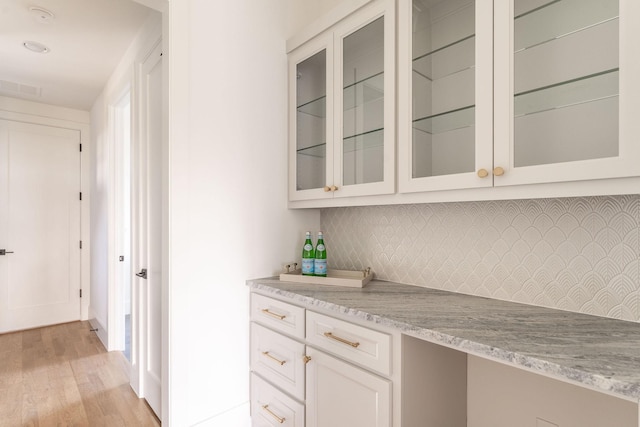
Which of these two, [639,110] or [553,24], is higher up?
[553,24]

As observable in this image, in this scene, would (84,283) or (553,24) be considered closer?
(553,24)

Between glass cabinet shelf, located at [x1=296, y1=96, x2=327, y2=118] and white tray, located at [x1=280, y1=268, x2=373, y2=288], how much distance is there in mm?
934

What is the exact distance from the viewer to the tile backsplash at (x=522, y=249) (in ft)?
4.09

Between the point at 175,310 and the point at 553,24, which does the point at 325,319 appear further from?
the point at 553,24

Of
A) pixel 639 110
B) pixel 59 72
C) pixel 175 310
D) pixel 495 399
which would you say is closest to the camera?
pixel 639 110

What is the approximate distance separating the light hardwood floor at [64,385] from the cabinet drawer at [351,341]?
140 cm

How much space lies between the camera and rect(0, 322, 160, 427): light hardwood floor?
7.25ft

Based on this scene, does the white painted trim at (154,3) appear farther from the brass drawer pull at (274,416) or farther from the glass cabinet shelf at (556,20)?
the brass drawer pull at (274,416)

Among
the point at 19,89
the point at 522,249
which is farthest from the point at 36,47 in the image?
the point at 522,249

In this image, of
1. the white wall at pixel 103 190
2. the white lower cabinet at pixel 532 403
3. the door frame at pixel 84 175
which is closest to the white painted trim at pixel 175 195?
the white wall at pixel 103 190

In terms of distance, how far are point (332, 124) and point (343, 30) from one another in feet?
1.62

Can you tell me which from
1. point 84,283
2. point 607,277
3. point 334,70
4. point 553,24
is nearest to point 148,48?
point 334,70

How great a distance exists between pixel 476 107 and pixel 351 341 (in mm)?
1060

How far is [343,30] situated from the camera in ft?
6.08
